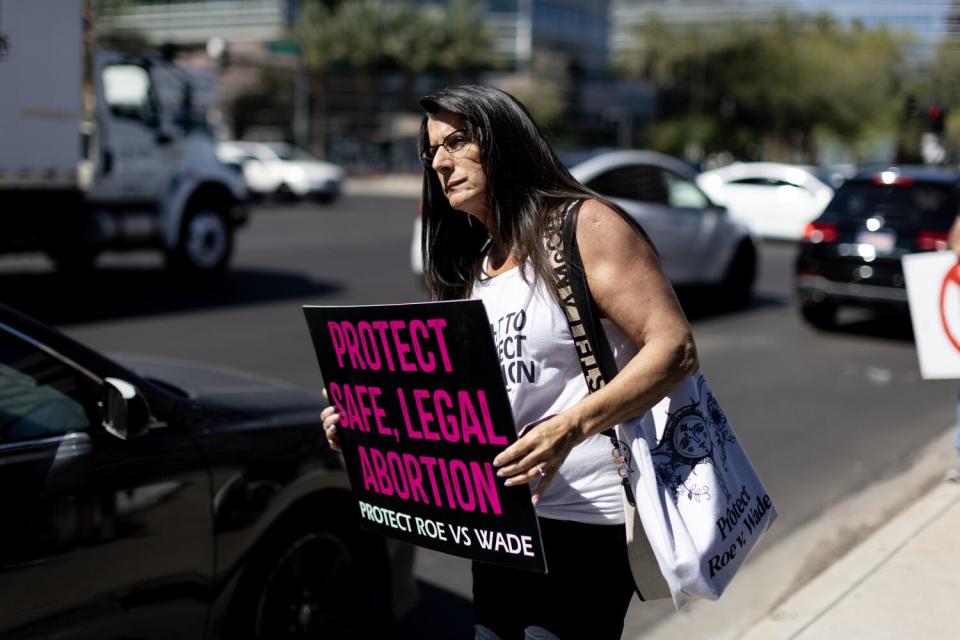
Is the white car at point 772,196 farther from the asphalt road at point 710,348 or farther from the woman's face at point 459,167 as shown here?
the woman's face at point 459,167

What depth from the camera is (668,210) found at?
→ 11.2 m

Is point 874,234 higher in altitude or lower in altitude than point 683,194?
lower

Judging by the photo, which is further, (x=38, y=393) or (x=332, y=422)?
(x=38, y=393)

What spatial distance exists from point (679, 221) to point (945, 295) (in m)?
6.27

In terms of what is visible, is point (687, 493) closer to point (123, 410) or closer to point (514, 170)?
point (514, 170)

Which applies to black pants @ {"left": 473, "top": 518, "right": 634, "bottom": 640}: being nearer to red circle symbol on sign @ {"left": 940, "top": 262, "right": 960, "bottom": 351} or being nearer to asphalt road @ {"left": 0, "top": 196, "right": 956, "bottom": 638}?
asphalt road @ {"left": 0, "top": 196, "right": 956, "bottom": 638}

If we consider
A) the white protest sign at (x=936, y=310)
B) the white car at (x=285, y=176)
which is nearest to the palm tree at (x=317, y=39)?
the white car at (x=285, y=176)

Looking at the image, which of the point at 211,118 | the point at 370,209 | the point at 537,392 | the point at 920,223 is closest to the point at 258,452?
the point at 537,392

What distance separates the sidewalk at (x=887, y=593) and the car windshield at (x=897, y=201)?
20.3 feet

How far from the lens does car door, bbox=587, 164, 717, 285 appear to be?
10828 mm

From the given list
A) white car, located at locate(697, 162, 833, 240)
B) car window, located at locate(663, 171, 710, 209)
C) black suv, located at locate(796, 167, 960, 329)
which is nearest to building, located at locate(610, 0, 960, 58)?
black suv, located at locate(796, 167, 960, 329)

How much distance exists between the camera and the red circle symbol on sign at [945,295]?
16.8ft

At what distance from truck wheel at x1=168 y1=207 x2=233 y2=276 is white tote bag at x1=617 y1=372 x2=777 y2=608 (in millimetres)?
11904

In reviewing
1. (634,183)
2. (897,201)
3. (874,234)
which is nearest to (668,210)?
(634,183)
